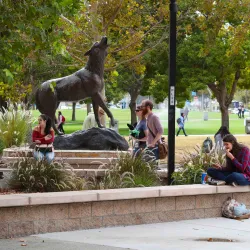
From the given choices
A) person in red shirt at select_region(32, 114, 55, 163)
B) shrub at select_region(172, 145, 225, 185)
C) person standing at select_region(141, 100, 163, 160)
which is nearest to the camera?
shrub at select_region(172, 145, 225, 185)

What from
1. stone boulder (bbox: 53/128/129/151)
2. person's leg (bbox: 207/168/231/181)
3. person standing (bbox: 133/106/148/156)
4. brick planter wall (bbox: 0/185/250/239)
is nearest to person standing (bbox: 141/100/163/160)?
person standing (bbox: 133/106/148/156)

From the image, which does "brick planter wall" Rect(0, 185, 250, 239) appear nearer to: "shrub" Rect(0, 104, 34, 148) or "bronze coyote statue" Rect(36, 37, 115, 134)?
"bronze coyote statue" Rect(36, 37, 115, 134)

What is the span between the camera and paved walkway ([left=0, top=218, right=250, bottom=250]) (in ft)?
34.7

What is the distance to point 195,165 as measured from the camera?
1496 centimetres

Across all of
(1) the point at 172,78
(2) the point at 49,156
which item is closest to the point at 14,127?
(2) the point at 49,156

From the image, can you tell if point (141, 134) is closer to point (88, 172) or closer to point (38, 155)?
point (88, 172)

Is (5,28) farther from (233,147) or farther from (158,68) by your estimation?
(158,68)

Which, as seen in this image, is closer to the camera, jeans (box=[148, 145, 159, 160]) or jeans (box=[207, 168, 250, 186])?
jeans (box=[207, 168, 250, 186])

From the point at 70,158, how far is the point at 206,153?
396 centimetres

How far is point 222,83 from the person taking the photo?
55938 mm

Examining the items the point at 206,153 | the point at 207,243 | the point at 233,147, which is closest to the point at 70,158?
the point at 206,153

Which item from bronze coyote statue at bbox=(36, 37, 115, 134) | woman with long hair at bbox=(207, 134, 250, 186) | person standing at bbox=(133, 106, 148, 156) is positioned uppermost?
bronze coyote statue at bbox=(36, 37, 115, 134)

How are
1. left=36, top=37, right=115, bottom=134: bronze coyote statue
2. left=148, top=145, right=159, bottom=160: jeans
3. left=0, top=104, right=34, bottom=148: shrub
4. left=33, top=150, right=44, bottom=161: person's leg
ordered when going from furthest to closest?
left=0, top=104, right=34, bottom=148: shrub, left=36, top=37, right=115, bottom=134: bronze coyote statue, left=148, top=145, right=159, bottom=160: jeans, left=33, top=150, right=44, bottom=161: person's leg

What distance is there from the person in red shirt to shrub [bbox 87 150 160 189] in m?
0.99
